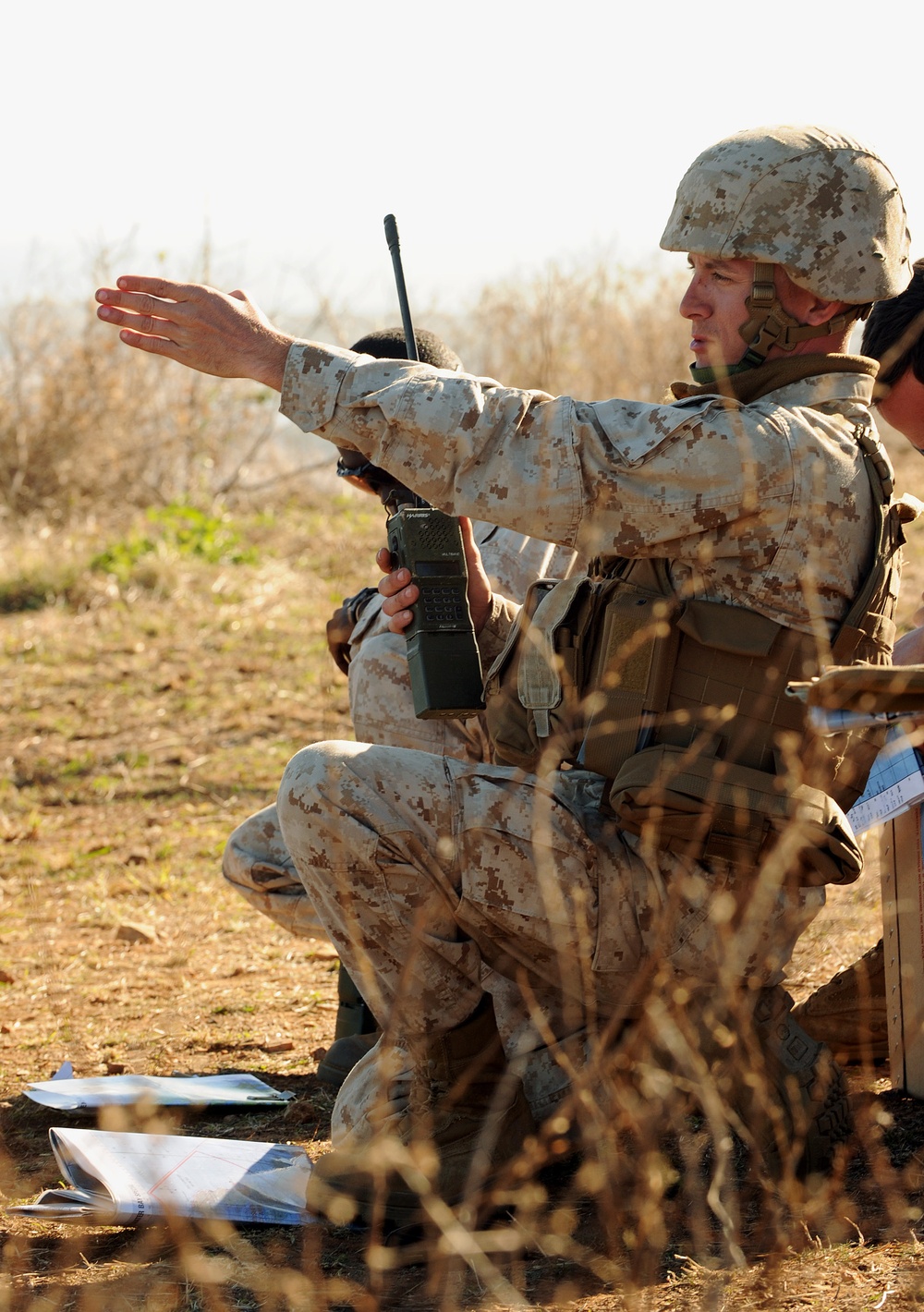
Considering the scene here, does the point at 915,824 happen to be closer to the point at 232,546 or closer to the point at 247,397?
the point at 232,546

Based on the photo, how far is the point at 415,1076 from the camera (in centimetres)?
287

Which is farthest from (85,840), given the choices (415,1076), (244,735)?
(415,1076)

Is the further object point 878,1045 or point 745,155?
point 878,1045

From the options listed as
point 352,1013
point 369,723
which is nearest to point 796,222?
point 369,723

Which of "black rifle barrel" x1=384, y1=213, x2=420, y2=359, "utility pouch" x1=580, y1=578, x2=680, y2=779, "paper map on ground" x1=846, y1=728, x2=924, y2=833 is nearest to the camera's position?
"utility pouch" x1=580, y1=578, x2=680, y2=779

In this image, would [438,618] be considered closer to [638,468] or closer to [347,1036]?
[638,468]

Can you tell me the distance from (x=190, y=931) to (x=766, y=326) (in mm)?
2980

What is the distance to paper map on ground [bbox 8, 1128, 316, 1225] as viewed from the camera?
2.70 meters

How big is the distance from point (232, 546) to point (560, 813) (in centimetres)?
701

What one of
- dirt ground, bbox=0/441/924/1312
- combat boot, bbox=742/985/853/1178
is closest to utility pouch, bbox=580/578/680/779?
combat boot, bbox=742/985/853/1178

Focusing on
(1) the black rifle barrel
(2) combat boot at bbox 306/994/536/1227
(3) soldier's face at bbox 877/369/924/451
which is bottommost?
(2) combat boot at bbox 306/994/536/1227

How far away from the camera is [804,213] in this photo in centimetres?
284

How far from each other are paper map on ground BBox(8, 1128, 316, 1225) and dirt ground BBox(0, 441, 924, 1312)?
0.05m

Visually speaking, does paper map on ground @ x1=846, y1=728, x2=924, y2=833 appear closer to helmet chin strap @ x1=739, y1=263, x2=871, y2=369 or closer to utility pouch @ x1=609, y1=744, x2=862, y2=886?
utility pouch @ x1=609, y1=744, x2=862, y2=886
